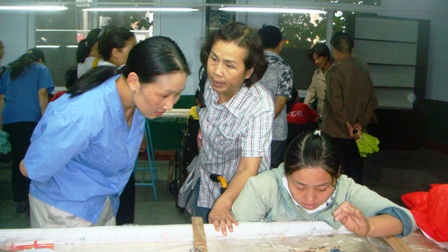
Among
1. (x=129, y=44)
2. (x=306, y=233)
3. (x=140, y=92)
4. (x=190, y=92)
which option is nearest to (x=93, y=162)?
(x=140, y=92)

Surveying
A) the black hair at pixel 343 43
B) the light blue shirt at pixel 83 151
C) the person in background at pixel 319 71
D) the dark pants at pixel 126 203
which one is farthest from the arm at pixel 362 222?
the person in background at pixel 319 71

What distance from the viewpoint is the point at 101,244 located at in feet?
5.19

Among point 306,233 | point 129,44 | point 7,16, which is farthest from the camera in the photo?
point 7,16

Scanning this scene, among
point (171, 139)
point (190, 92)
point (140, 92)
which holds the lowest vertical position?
point (171, 139)

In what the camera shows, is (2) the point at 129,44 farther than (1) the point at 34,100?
No

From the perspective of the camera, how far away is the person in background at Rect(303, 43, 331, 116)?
588cm

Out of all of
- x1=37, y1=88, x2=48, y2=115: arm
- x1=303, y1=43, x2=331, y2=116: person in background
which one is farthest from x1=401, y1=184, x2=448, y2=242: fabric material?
x1=303, y1=43, x2=331, y2=116: person in background

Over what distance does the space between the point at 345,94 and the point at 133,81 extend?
2660 mm

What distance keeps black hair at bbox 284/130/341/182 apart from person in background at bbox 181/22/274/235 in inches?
7.4

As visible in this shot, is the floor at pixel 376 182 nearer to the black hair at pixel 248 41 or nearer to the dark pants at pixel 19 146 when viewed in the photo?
the dark pants at pixel 19 146

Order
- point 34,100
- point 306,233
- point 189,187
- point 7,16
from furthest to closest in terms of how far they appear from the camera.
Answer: point 7,16
point 34,100
point 189,187
point 306,233

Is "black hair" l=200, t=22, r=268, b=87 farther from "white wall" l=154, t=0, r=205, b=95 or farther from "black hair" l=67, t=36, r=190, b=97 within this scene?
"white wall" l=154, t=0, r=205, b=95

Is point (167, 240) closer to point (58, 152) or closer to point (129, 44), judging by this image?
point (58, 152)

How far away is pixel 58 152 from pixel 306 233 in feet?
2.77
